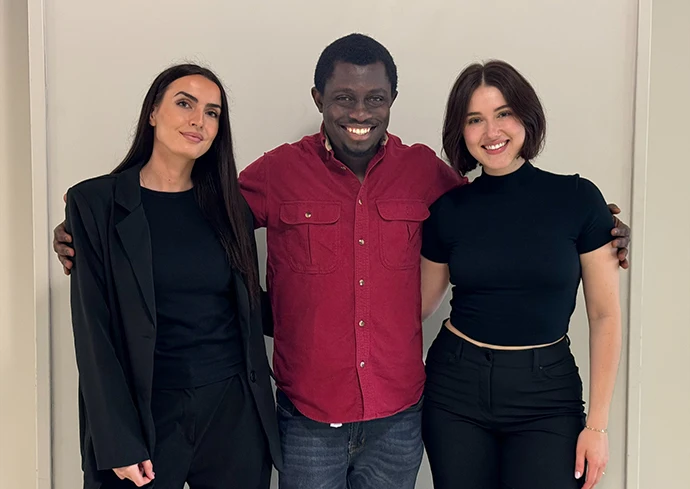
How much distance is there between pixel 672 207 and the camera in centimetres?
214

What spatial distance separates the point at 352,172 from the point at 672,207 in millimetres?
1338

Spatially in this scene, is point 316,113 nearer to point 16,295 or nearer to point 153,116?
point 153,116

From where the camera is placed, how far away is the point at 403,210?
1.63 meters

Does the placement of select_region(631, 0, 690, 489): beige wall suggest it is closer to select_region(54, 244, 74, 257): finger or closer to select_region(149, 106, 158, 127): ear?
select_region(149, 106, 158, 127): ear

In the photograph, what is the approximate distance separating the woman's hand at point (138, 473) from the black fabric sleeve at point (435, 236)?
37.1 inches

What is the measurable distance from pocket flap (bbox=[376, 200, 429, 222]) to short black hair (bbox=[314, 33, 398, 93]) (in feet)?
1.09

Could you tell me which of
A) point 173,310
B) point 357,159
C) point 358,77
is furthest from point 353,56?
point 173,310

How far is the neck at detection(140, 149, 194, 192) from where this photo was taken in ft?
4.83

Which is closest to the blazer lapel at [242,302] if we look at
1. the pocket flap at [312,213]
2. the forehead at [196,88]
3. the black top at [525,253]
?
the pocket flap at [312,213]

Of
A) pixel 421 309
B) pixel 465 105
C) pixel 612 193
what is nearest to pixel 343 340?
pixel 421 309

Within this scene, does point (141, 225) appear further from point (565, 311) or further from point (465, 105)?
point (565, 311)

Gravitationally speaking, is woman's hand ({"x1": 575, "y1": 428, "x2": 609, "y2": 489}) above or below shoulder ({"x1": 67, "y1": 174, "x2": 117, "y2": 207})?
below

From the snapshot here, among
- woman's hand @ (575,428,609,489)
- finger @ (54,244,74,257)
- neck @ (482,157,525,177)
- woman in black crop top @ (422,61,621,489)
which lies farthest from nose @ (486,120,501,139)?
finger @ (54,244,74,257)

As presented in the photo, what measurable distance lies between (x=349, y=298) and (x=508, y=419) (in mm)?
524
